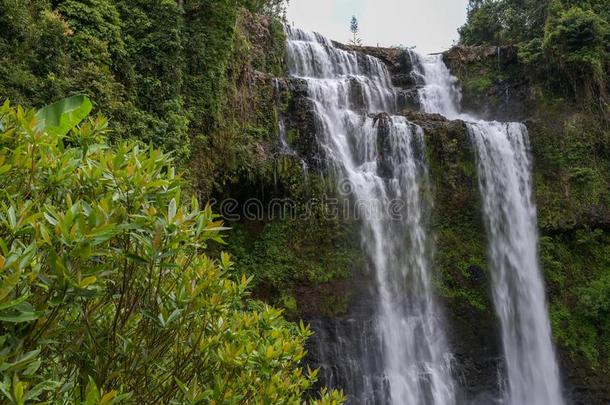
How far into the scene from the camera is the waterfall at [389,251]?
34.8 feet

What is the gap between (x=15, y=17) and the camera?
21.5 feet

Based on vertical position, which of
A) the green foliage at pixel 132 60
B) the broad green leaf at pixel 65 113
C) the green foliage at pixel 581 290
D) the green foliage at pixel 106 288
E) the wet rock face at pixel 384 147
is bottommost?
the green foliage at pixel 581 290

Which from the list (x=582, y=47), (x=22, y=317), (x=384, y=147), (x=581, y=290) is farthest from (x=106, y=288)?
(x=582, y=47)

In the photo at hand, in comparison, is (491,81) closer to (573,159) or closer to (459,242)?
(573,159)

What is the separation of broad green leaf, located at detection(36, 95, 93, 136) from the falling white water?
1253 cm

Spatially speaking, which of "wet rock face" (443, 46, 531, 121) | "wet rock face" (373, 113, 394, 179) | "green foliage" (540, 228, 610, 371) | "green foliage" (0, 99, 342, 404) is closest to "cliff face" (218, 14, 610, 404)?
"green foliage" (540, 228, 610, 371)

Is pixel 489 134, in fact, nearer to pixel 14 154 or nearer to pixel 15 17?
pixel 15 17

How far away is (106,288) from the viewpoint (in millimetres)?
2068

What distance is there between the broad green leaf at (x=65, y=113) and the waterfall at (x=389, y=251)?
9249 mm

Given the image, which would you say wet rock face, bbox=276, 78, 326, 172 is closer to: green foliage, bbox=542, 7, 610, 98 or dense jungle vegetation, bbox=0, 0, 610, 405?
dense jungle vegetation, bbox=0, 0, 610, 405

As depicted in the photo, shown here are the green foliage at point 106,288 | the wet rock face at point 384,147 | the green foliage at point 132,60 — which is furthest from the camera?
the wet rock face at point 384,147

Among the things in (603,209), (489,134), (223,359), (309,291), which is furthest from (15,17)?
(603,209)

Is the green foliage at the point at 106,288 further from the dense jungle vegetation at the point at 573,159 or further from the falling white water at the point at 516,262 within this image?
the dense jungle vegetation at the point at 573,159

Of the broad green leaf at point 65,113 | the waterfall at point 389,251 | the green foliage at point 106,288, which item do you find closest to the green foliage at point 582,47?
the waterfall at point 389,251
